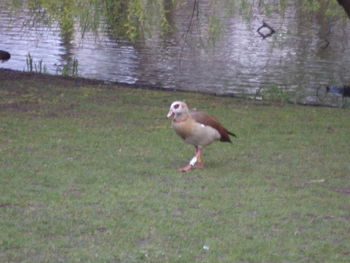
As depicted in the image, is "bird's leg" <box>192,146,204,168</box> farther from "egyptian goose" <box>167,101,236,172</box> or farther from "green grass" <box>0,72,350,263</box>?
"green grass" <box>0,72,350,263</box>

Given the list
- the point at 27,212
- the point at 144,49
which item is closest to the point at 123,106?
the point at 27,212

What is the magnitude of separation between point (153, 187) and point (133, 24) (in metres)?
7.55

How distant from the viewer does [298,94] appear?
19.5 meters

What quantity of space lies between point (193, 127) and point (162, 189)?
123 cm

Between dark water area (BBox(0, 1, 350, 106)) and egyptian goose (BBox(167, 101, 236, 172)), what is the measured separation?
8489 mm

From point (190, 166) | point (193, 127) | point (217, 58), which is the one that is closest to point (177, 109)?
point (193, 127)

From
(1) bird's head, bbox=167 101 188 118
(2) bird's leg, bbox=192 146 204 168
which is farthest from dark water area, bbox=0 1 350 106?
(1) bird's head, bbox=167 101 188 118

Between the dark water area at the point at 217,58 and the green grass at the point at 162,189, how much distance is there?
5633 millimetres

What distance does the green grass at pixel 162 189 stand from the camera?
6195 millimetres

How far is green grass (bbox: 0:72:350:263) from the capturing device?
6.20 m

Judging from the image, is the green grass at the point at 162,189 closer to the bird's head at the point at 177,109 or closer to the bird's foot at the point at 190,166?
the bird's foot at the point at 190,166

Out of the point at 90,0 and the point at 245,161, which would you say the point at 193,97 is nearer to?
the point at 90,0

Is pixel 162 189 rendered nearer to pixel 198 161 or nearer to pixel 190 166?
pixel 190 166

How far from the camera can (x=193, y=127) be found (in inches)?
358
